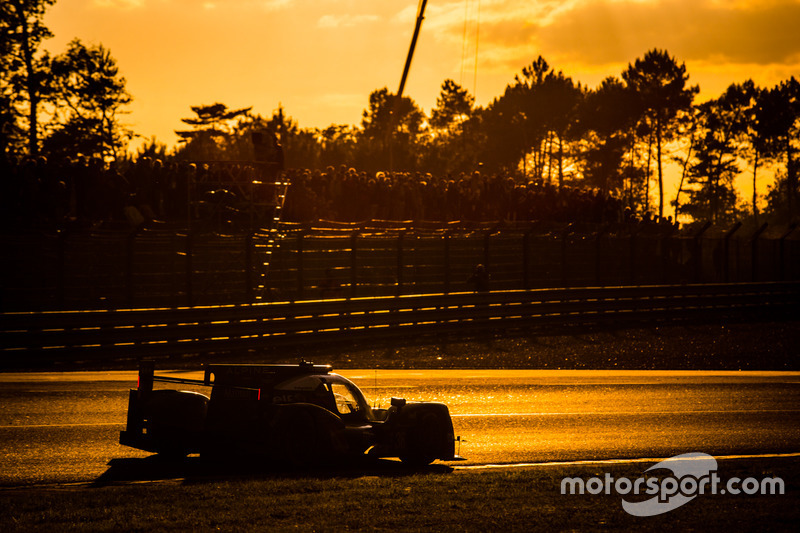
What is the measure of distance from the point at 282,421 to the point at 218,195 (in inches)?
637

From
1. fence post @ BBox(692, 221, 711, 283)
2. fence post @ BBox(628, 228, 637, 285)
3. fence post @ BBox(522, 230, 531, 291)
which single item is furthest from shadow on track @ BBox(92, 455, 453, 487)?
fence post @ BBox(692, 221, 711, 283)

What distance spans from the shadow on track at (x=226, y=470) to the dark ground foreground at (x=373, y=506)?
0.12 meters

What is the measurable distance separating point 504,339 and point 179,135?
73726 mm

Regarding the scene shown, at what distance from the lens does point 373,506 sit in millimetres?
8086

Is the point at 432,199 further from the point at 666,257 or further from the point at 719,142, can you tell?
the point at 719,142

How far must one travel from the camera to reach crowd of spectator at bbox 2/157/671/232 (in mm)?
22625

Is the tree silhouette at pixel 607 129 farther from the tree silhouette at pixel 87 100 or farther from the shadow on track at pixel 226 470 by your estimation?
the shadow on track at pixel 226 470

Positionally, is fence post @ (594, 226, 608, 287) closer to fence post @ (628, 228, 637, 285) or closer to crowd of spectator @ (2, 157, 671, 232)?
fence post @ (628, 228, 637, 285)

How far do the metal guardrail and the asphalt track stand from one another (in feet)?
4.22

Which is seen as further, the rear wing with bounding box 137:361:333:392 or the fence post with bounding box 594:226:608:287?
the fence post with bounding box 594:226:608:287

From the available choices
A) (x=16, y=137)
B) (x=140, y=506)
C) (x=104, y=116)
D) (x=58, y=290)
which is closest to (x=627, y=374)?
(x=58, y=290)

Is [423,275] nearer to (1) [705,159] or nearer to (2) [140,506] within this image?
(2) [140,506]

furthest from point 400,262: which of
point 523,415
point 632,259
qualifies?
point 523,415

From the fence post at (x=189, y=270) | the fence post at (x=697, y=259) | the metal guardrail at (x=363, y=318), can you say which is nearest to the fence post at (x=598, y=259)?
the metal guardrail at (x=363, y=318)
